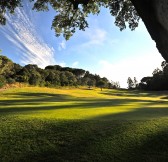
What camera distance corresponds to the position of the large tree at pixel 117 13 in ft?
28.9

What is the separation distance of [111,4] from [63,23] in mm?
2869

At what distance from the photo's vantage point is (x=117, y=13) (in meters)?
15.0

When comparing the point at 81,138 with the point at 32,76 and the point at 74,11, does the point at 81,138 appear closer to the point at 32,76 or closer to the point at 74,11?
the point at 74,11

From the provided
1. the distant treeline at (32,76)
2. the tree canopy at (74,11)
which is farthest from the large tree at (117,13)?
the distant treeline at (32,76)

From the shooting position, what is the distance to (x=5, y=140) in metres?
11.5

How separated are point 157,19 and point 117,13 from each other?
6305mm

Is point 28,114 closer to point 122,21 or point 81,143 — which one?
point 81,143

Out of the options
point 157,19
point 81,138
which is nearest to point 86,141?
point 81,138

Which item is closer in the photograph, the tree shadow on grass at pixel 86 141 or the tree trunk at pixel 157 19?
the tree trunk at pixel 157 19

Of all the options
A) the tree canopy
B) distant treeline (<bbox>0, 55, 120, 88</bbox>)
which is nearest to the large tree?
the tree canopy

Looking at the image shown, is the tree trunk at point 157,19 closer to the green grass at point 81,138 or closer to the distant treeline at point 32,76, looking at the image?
the green grass at point 81,138

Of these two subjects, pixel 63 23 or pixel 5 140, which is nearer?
pixel 5 140

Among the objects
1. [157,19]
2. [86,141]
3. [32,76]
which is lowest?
[86,141]

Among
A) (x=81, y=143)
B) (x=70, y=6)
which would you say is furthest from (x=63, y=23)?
(x=81, y=143)
